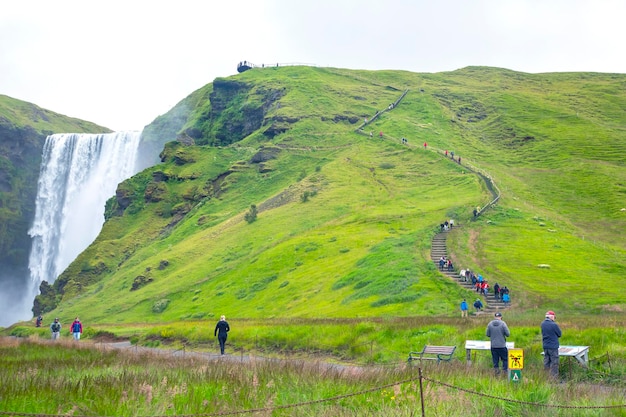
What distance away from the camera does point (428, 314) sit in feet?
114

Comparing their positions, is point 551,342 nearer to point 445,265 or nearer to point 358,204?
point 445,265

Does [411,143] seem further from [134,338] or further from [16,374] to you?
[16,374]

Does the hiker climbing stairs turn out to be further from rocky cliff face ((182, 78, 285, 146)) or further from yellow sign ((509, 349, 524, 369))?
rocky cliff face ((182, 78, 285, 146))

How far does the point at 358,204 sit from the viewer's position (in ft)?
254

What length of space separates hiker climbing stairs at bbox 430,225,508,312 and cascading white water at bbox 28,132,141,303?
88.1 m

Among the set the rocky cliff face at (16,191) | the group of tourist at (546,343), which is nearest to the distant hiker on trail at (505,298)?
the group of tourist at (546,343)

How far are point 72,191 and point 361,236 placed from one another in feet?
300

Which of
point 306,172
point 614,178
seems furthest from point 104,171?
point 614,178

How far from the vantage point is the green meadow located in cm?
2067

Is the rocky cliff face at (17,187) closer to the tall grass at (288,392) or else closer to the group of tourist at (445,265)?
the group of tourist at (445,265)

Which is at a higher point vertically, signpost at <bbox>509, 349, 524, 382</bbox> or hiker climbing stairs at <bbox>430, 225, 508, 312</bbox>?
hiker climbing stairs at <bbox>430, 225, 508, 312</bbox>

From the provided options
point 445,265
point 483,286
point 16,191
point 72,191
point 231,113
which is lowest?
point 483,286

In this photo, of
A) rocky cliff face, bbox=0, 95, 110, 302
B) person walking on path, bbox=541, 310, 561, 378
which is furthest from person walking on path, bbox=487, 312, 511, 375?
rocky cliff face, bbox=0, 95, 110, 302

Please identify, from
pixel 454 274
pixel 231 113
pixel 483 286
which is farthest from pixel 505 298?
pixel 231 113
